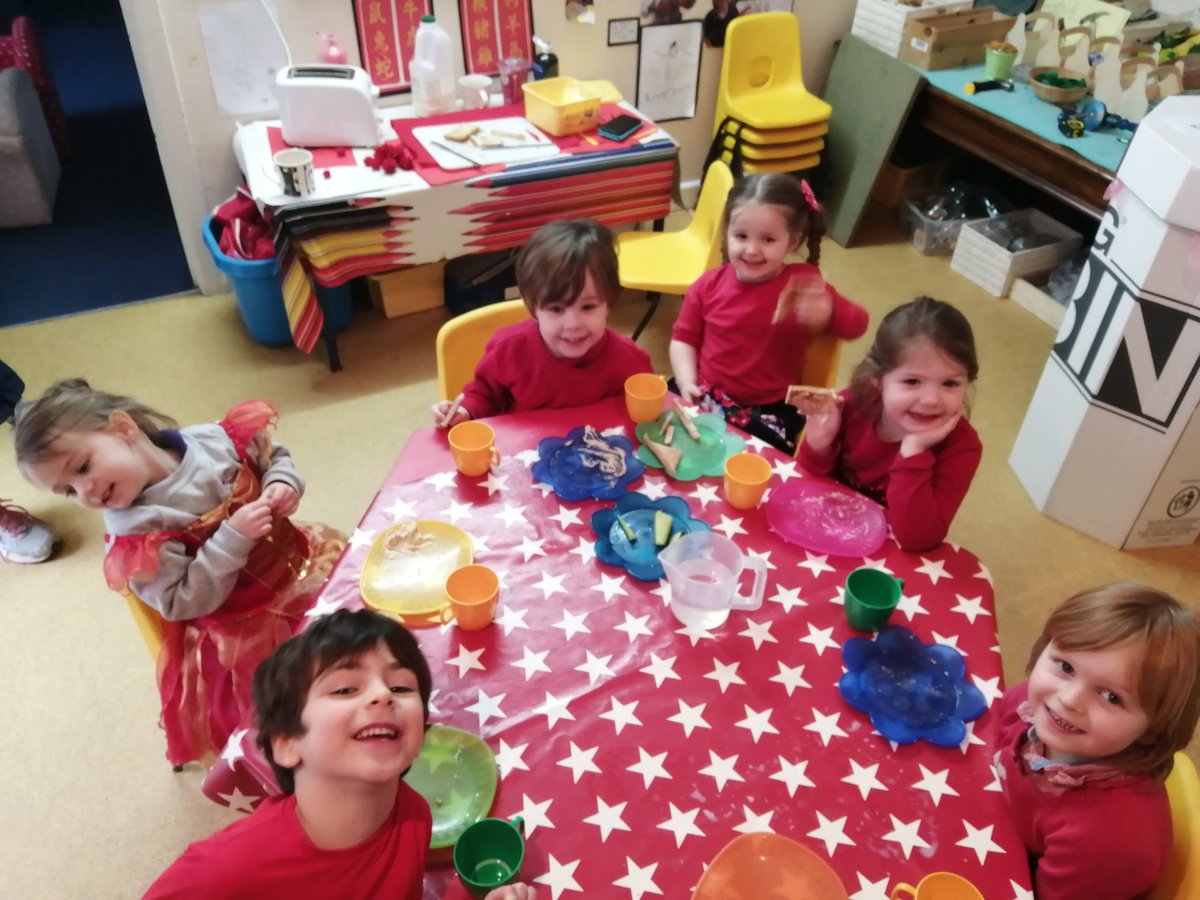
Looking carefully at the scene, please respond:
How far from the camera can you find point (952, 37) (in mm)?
3572

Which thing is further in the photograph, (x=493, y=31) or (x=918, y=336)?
(x=493, y=31)

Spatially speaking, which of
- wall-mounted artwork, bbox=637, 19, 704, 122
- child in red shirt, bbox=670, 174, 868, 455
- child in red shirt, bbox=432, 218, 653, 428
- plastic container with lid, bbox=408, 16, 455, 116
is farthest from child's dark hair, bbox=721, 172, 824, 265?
wall-mounted artwork, bbox=637, 19, 704, 122

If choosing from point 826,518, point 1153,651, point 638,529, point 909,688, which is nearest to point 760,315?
point 826,518

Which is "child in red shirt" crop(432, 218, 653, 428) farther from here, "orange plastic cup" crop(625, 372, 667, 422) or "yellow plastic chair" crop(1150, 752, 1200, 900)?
"yellow plastic chair" crop(1150, 752, 1200, 900)

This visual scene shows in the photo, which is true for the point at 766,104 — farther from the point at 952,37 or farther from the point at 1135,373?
the point at 1135,373

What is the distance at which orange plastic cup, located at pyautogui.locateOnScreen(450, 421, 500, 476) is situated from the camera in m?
1.57

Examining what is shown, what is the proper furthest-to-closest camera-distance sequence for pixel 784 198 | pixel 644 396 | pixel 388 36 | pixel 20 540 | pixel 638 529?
pixel 388 36 → pixel 20 540 → pixel 784 198 → pixel 644 396 → pixel 638 529

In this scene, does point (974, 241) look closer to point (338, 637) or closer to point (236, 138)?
point (236, 138)

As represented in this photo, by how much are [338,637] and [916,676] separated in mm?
798

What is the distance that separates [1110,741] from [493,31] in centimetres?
304

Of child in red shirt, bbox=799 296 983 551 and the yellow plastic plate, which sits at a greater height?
child in red shirt, bbox=799 296 983 551

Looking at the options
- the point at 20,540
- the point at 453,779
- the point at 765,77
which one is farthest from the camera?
the point at 765,77

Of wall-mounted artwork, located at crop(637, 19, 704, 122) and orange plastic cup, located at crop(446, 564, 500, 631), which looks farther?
wall-mounted artwork, located at crop(637, 19, 704, 122)

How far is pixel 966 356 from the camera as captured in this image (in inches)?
61.8
